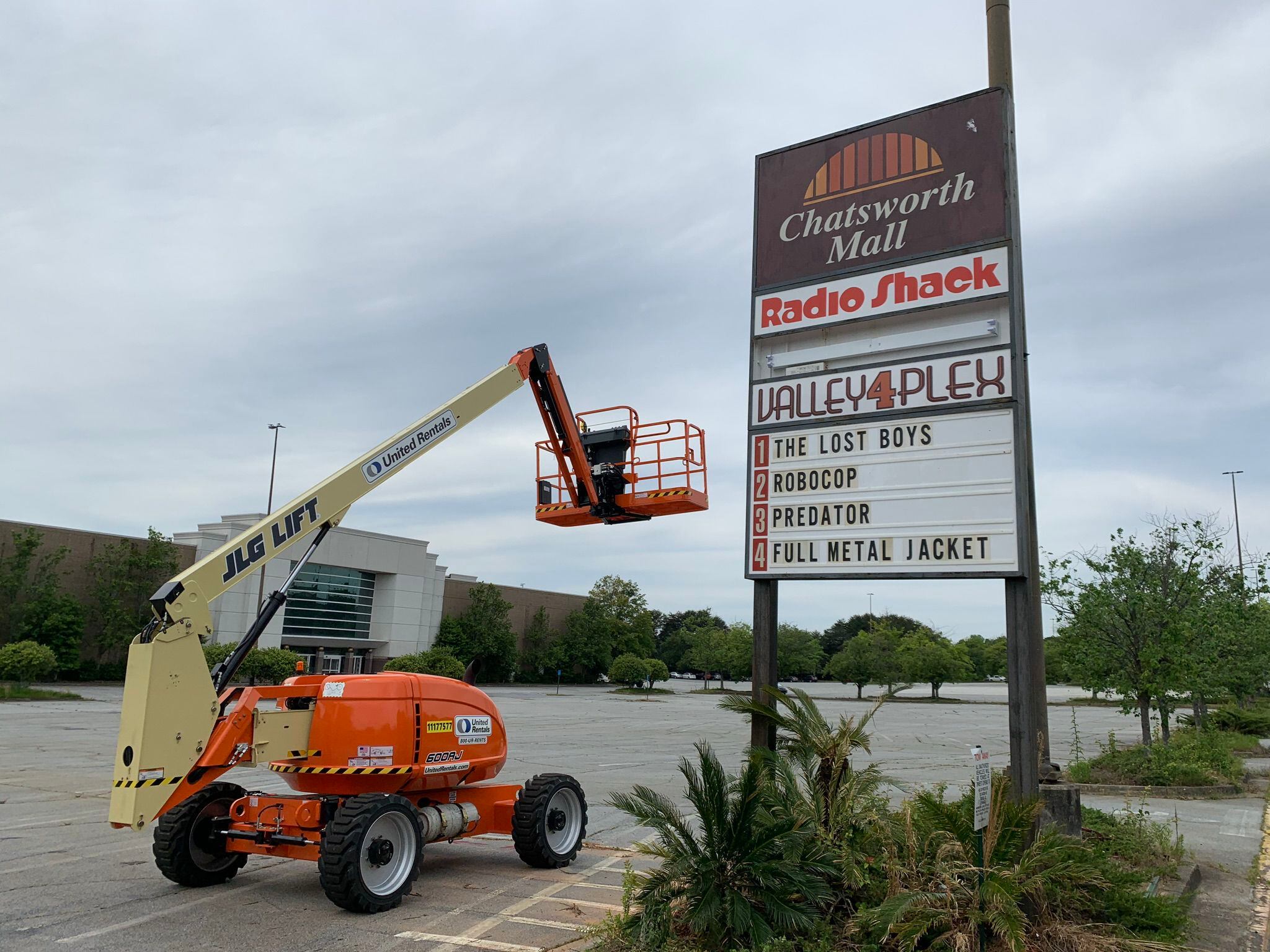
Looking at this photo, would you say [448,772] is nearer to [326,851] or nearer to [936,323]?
[326,851]

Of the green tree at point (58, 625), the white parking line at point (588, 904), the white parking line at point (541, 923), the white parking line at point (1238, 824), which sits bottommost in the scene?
the white parking line at point (588, 904)

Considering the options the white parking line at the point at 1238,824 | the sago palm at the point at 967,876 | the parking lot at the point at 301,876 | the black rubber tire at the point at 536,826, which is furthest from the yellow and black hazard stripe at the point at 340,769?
the white parking line at the point at 1238,824

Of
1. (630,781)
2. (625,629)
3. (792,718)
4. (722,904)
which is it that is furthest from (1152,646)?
(625,629)

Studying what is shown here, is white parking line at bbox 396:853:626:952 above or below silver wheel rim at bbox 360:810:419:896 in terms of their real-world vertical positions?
below

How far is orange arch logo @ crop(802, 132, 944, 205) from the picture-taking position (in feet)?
27.1

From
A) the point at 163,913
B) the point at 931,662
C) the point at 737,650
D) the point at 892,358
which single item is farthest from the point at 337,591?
the point at 892,358

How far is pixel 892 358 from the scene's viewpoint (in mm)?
8094

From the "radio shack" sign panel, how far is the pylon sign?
0.01 meters

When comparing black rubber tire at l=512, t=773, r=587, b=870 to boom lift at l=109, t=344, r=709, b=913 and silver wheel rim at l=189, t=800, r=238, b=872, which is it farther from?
silver wheel rim at l=189, t=800, r=238, b=872

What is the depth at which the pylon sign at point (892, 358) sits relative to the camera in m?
7.50

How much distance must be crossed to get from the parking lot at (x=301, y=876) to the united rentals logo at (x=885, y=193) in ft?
15.3

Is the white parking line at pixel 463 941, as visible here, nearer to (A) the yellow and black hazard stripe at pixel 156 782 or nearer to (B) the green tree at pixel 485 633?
(A) the yellow and black hazard stripe at pixel 156 782

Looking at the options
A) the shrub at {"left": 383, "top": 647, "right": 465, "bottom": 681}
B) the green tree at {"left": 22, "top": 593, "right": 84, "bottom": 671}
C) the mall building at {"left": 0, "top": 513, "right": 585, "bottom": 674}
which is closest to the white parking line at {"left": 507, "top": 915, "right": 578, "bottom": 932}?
the mall building at {"left": 0, "top": 513, "right": 585, "bottom": 674}

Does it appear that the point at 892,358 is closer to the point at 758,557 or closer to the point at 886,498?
the point at 886,498
